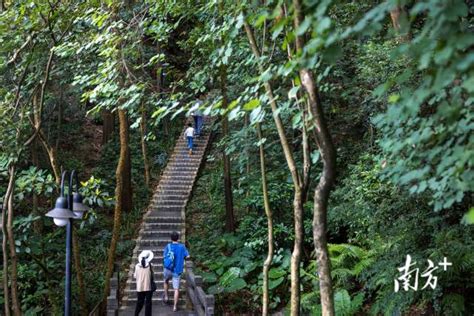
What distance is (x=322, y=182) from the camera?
3975 mm

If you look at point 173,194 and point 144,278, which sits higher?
point 173,194

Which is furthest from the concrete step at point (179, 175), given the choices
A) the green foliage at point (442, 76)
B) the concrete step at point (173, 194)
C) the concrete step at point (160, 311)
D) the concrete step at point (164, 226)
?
the green foliage at point (442, 76)

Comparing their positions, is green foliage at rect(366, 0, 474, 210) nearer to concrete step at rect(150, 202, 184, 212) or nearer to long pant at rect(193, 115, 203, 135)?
concrete step at rect(150, 202, 184, 212)

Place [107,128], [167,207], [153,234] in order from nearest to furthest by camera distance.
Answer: [153,234]
[167,207]
[107,128]

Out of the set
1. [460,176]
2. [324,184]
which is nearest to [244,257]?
[324,184]

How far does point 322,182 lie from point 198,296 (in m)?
5.53

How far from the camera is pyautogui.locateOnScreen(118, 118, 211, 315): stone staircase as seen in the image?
10328 mm

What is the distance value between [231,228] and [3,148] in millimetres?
6972

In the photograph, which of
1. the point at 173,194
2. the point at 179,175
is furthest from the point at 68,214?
the point at 179,175

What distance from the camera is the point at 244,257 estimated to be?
11844mm

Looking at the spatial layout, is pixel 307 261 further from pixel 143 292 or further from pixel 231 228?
pixel 143 292

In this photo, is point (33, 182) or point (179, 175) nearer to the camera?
point (33, 182)

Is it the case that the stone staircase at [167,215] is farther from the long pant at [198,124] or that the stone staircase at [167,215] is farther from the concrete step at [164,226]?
the long pant at [198,124]

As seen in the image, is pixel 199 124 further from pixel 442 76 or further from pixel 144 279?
pixel 442 76
